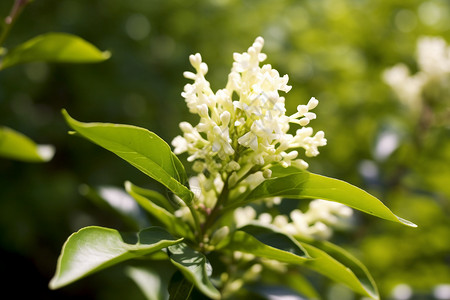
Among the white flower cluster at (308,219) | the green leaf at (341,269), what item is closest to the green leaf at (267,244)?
the green leaf at (341,269)

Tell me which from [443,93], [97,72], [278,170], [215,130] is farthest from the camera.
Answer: [97,72]

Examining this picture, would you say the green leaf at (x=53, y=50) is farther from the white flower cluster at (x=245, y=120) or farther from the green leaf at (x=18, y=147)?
the white flower cluster at (x=245, y=120)

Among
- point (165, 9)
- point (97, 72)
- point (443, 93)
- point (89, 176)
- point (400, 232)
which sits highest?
point (443, 93)

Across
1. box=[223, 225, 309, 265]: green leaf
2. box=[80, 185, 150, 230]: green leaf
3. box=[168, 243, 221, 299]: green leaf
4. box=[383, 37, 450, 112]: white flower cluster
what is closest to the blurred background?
box=[383, 37, 450, 112]: white flower cluster

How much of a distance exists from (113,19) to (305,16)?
1.86 metres

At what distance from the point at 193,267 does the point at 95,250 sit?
0.24 meters

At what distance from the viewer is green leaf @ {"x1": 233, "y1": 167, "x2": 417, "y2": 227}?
112cm

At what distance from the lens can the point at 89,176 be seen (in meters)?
3.93

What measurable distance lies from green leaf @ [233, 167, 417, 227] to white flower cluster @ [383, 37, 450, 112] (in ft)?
6.57

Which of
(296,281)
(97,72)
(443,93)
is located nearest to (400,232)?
(443,93)

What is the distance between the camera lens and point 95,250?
101 cm

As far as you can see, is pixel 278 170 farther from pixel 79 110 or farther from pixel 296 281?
pixel 79 110

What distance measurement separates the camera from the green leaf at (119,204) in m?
1.69

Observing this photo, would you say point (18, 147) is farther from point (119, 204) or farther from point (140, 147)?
point (140, 147)
